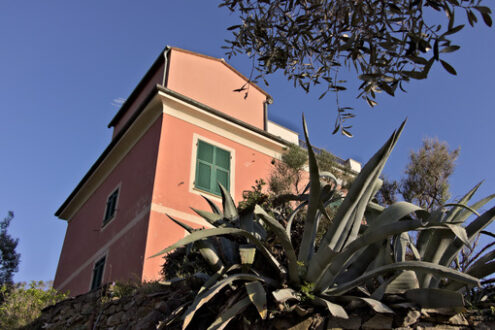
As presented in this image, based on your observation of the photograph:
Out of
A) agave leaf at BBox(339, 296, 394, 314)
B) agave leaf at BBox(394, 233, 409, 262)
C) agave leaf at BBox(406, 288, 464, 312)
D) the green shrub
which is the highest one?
agave leaf at BBox(394, 233, 409, 262)

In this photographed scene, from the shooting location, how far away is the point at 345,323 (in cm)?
310

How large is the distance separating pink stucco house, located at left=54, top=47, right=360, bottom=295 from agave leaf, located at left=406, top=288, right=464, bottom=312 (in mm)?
4776

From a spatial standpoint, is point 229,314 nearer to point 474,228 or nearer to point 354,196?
point 354,196

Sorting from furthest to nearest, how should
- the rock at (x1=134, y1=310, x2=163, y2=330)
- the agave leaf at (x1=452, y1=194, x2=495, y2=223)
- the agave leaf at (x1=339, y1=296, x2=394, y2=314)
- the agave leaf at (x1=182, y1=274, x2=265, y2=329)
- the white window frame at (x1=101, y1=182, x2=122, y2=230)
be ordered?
the white window frame at (x1=101, y1=182, x2=122, y2=230) → the rock at (x1=134, y1=310, x2=163, y2=330) → the agave leaf at (x1=452, y1=194, x2=495, y2=223) → the agave leaf at (x1=182, y1=274, x2=265, y2=329) → the agave leaf at (x1=339, y1=296, x2=394, y2=314)

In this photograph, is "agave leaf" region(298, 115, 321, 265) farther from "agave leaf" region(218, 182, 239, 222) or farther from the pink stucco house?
the pink stucco house

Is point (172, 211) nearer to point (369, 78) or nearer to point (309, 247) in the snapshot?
point (309, 247)

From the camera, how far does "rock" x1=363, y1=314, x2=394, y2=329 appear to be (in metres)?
3.00

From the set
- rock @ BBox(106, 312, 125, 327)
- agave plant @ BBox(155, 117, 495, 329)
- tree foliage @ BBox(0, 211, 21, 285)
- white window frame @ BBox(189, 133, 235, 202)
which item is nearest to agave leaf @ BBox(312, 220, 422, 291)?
agave plant @ BBox(155, 117, 495, 329)

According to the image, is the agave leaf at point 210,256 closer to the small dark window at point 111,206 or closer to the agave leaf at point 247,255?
the agave leaf at point 247,255

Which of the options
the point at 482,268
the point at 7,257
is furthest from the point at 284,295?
the point at 7,257

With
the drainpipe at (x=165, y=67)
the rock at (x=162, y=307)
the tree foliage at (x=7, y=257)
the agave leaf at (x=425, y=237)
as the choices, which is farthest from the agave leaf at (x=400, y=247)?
the tree foliage at (x=7, y=257)

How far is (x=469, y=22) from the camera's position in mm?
2783

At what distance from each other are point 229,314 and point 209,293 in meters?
0.20

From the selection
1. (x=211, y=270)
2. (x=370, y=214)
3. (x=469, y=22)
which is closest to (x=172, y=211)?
(x=211, y=270)
